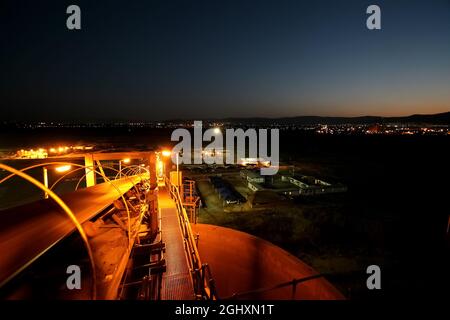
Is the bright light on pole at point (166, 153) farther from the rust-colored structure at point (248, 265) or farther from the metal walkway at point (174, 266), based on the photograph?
the metal walkway at point (174, 266)

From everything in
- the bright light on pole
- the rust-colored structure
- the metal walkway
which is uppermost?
the bright light on pole

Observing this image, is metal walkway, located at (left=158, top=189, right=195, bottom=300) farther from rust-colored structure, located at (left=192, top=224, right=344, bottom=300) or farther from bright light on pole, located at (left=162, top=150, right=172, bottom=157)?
bright light on pole, located at (left=162, top=150, right=172, bottom=157)

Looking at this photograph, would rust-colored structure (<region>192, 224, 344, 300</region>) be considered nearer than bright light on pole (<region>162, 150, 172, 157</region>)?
Yes

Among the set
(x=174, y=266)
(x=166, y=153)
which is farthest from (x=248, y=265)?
(x=166, y=153)

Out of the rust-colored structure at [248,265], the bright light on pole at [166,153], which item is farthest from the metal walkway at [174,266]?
the bright light on pole at [166,153]

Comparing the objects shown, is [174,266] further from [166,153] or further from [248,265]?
[166,153]

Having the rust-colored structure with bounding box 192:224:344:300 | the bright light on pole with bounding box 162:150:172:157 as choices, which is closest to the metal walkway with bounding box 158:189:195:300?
the rust-colored structure with bounding box 192:224:344:300

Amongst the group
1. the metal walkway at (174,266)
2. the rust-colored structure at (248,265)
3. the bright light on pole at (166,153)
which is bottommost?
the rust-colored structure at (248,265)
